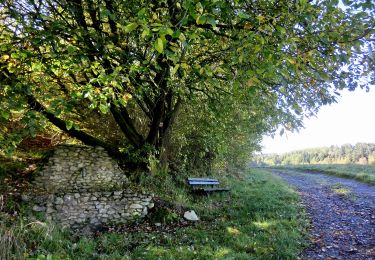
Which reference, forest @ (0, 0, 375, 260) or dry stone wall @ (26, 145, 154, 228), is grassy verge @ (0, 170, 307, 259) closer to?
forest @ (0, 0, 375, 260)

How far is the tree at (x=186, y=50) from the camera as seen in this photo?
4277mm

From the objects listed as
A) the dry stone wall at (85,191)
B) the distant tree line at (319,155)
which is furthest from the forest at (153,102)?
the distant tree line at (319,155)

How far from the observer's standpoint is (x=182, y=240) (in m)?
6.87

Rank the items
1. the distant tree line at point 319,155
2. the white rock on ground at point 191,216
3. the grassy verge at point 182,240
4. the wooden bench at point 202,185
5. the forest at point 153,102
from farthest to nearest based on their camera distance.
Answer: the distant tree line at point 319,155
the wooden bench at point 202,185
the white rock on ground at point 191,216
the grassy verge at point 182,240
the forest at point 153,102

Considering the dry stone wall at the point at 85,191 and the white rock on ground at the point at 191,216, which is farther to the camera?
the white rock on ground at the point at 191,216

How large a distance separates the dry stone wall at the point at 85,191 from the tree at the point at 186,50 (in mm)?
1489

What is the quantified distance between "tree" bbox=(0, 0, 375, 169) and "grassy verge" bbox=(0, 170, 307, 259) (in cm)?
200

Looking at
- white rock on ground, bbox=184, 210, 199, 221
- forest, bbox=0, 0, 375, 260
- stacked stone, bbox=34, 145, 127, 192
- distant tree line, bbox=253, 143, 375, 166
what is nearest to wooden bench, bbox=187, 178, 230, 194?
forest, bbox=0, 0, 375, 260

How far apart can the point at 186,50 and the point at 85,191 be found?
210 inches

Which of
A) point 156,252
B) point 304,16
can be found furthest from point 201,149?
point 304,16

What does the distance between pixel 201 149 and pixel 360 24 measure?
10.5m

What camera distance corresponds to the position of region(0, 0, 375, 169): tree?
4277 mm

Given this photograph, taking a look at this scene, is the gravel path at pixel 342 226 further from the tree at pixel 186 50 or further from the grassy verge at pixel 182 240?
the tree at pixel 186 50

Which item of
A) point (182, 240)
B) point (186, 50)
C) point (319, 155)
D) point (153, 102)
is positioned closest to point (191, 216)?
point (182, 240)
